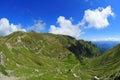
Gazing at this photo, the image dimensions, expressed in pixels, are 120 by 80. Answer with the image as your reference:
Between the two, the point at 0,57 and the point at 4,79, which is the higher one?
the point at 0,57

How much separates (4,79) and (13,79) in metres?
9.18

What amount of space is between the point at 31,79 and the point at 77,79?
72.1 m

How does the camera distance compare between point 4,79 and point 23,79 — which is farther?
point 23,79

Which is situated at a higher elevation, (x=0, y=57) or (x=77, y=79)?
(x=0, y=57)

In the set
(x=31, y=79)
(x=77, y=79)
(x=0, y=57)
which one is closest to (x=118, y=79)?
(x=31, y=79)

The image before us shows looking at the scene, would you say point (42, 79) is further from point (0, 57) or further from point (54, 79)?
point (0, 57)

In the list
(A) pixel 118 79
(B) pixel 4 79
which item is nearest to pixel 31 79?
(B) pixel 4 79

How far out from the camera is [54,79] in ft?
495

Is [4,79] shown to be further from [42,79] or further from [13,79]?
[42,79]

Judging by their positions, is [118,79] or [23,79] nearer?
[118,79]

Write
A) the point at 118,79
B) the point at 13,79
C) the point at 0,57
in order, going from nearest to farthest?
the point at 118,79, the point at 13,79, the point at 0,57

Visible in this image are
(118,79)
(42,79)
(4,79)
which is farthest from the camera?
(42,79)

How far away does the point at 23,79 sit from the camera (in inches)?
5037

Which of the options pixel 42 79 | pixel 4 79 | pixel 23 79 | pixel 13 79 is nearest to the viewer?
pixel 4 79
